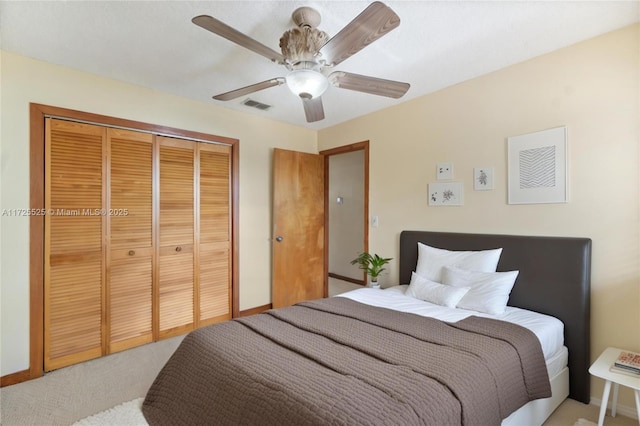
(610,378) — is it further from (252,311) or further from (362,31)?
(252,311)

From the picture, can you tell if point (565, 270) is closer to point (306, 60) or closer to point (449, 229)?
point (449, 229)

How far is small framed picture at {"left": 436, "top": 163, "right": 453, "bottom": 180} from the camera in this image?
9.55 ft

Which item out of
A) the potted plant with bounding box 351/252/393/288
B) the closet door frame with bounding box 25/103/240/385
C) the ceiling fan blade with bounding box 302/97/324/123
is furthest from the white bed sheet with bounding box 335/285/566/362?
the closet door frame with bounding box 25/103/240/385

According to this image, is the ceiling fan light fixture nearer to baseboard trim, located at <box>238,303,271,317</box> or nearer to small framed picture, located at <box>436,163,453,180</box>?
small framed picture, located at <box>436,163,453,180</box>

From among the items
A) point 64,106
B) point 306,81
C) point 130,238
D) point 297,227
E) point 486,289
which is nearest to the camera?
point 306,81

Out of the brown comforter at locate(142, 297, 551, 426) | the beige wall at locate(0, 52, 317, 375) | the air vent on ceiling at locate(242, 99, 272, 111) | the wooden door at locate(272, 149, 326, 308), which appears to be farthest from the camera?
the wooden door at locate(272, 149, 326, 308)

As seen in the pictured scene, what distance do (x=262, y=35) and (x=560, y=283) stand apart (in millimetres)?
2712

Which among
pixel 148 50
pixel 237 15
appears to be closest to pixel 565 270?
pixel 237 15

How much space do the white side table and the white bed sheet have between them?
0.22 metres

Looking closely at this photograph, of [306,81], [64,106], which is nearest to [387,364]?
[306,81]

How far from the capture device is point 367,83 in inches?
78.5

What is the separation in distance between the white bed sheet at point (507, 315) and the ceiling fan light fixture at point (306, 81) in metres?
1.65

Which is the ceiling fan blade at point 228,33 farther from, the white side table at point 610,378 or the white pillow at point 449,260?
the white side table at point 610,378

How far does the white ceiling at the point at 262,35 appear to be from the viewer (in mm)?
1789
